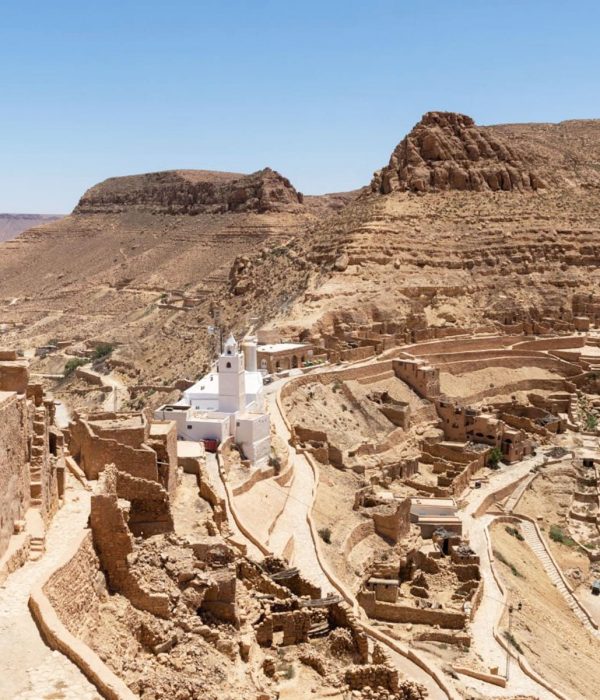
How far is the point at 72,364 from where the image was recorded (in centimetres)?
5778

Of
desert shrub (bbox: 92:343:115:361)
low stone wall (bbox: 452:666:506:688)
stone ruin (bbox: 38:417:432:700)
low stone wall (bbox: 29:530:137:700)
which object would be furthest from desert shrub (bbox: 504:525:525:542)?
desert shrub (bbox: 92:343:115:361)

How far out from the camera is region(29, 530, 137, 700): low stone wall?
8.62 meters

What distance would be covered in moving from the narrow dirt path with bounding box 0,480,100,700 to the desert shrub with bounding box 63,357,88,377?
4563cm

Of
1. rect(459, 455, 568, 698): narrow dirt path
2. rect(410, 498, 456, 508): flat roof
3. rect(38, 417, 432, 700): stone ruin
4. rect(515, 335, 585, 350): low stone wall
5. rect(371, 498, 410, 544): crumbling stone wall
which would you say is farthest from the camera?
rect(515, 335, 585, 350): low stone wall

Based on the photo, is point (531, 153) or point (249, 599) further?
point (531, 153)

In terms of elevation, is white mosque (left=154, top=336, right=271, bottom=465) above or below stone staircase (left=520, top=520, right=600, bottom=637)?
above

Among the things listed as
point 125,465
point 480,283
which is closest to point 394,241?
point 480,283

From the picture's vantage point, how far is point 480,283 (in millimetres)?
56625

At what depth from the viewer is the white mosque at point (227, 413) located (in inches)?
1015

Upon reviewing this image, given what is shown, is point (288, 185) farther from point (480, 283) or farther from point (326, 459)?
point (326, 459)

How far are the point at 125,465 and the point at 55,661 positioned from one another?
832cm

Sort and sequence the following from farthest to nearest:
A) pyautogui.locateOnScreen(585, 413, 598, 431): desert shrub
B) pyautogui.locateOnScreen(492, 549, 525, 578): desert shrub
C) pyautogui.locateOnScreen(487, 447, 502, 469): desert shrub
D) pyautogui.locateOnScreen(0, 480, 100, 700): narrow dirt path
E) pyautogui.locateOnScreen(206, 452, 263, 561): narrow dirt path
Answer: pyautogui.locateOnScreen(585, 413, 598, 431): desert shrub, pyautogui.locateOnScreen(487, 447, 502, 469): desert shrub, pyautogui.locateOnScreen(492, 549, 525, 578): desert shrub, pyautogui.locateOnScreen(206, 452, 263, 561): narrow dirt path, pyautogui.locateOnScreen(0, 480, 100, 700): narrow dirt path

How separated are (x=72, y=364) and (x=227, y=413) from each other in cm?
3329

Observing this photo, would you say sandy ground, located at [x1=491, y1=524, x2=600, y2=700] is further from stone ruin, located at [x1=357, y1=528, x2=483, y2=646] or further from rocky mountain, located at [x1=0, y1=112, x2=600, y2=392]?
rocky mountain, located at [x1=0, y1=112, x2=600, y2=392]
